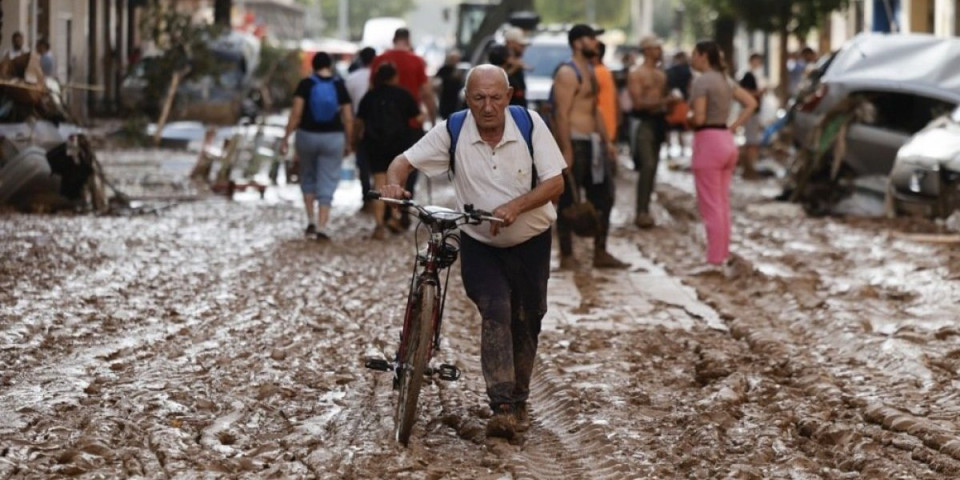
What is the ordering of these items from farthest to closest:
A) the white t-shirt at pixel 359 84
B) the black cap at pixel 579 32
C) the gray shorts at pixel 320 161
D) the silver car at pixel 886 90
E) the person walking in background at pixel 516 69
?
the white t-shirt at pixel 359 84, the silver car at pixel 886 90, the gray shorts at pixel 320 161, the person walking in background at pixel 516 69, the black cap at pixel 579 32

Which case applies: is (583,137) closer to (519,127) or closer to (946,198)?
(946,198)

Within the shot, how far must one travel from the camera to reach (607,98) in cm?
1537

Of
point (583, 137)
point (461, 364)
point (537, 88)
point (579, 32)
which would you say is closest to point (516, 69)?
point (583, 137)

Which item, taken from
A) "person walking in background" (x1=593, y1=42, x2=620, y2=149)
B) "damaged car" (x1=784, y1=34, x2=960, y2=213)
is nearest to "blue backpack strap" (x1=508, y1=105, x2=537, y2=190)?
"person walking in background" (x1=593, y1=42, x2=620, y2=149)

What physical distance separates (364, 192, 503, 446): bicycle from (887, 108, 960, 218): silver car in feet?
31.0

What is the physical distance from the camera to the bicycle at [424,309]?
746 cm

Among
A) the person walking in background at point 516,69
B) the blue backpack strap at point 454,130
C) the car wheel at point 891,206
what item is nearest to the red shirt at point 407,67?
the person walking in background at point 516,69

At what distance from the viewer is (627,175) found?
88.1ft

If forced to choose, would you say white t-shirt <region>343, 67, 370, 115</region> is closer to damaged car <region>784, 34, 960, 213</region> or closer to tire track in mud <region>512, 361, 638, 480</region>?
damaged car <region>784, 34, 960, 213</region>

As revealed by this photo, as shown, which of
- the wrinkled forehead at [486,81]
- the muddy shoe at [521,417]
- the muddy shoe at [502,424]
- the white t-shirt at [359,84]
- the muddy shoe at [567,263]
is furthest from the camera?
the white t-shirt at [359,84]

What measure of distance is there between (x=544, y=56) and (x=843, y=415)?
62.0 feet

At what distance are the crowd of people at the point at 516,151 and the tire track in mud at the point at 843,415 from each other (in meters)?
1.34

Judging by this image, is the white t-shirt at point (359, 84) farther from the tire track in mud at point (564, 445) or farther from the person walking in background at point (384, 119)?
the tire track in mud at point (564, 445)

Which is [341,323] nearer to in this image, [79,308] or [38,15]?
[79,308]
